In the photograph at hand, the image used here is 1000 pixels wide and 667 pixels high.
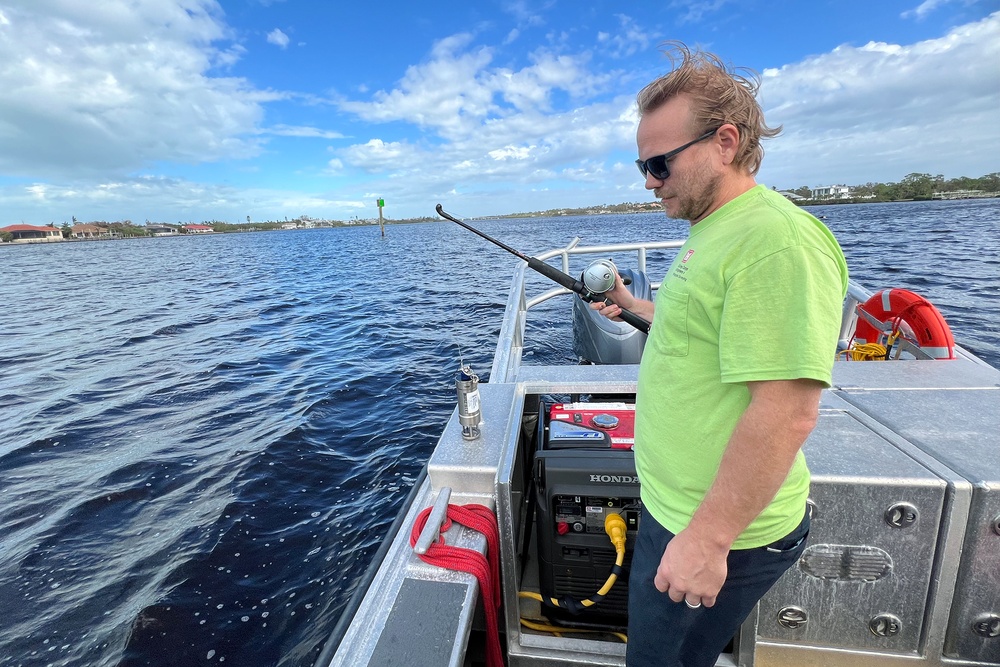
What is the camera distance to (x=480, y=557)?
1612 millimetres

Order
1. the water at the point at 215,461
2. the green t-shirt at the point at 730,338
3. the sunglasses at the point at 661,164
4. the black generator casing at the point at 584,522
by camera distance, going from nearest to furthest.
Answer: the green t-shirt at the point at 730,338
the sunglasses at the point at 661,164
the black generator casing at the point at 584,522
the water at the point at 215,461

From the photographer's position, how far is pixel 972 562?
59.6 inches

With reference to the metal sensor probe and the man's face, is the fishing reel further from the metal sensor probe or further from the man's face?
the man's face

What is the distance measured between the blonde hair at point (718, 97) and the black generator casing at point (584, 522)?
1218 millimetres

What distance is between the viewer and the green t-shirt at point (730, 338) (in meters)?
0.91

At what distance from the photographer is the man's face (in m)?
1.16

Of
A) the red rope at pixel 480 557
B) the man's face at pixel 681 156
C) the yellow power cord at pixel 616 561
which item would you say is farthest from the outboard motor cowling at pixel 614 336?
the man's face at pixel 681 156

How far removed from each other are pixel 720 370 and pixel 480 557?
A: 1058 mm

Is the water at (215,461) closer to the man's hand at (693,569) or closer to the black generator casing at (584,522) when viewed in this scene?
the black generator casing at (584,522)

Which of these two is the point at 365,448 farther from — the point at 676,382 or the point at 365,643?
the point at 676,382

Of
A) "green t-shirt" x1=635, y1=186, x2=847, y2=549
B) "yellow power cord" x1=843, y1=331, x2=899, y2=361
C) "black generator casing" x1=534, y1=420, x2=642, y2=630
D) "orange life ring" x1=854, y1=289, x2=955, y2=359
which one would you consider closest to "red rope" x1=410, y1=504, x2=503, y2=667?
"black generator casing" x1=534, y1=420, x2=642, y2=630

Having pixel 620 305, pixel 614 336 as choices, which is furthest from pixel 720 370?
pixel 614 336

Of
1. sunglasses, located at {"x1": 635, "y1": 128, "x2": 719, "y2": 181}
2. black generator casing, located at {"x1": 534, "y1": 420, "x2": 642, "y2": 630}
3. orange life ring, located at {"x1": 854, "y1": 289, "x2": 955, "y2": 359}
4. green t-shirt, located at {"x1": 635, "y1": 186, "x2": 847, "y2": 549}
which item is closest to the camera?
green t-shirt, located at {"x1": 635, "y1": 186, "x2": 847, "y2": 549}

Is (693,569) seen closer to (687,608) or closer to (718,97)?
(687,608)
